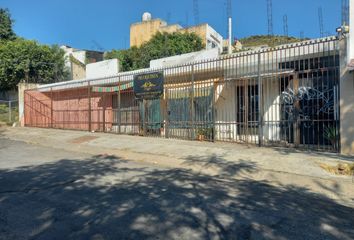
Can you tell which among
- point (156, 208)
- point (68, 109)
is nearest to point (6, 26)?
point (68, 109)

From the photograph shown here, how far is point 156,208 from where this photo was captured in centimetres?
505

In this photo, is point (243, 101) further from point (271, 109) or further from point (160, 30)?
point (160, 30)

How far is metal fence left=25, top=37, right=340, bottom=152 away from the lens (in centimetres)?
1047

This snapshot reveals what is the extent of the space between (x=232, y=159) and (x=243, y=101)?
458 centimetres

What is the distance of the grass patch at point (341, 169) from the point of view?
764 cm

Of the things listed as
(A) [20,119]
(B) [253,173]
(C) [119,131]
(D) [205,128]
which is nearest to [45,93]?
(A) [20,119]

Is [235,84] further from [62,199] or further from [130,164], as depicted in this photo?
[62,199]

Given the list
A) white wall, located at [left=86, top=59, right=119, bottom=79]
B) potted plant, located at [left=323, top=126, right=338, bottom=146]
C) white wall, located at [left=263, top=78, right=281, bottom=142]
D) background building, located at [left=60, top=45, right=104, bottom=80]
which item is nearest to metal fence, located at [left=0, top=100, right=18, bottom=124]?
white wall, located at [left=86, top=59, right=119, bottom=79]

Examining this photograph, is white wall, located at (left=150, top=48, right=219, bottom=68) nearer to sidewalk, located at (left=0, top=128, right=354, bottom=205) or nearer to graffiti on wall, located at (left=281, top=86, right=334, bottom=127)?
sidewalk, located at (left=0, top=128, right=354, bottom=205)

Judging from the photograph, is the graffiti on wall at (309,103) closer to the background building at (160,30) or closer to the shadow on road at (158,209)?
the shadow on road at (158,209)

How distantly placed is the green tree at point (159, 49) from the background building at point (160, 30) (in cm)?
313

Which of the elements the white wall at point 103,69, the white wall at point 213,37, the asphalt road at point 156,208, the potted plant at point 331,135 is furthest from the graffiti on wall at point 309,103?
the white wall at point 213,37

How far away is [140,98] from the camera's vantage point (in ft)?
48.8

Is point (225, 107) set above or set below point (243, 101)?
below
